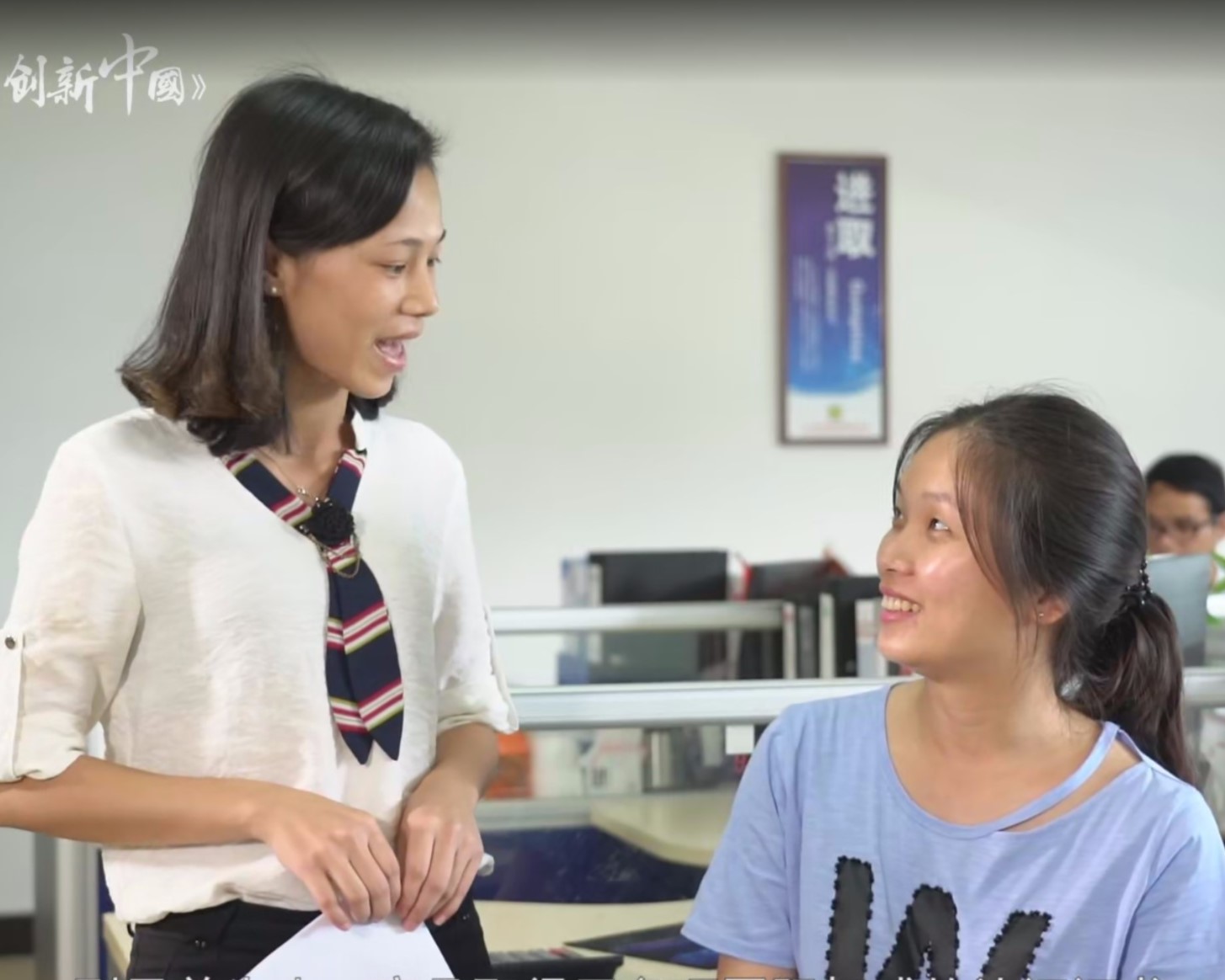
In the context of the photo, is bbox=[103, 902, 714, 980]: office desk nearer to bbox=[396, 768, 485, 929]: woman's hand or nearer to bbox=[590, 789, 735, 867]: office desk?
bbox=[590, 789, 735, 867]: office desk

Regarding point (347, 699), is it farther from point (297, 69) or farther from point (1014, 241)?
point (1014, 241)

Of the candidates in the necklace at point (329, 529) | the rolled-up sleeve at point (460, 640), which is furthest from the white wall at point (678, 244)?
the necklace at point (329, 529)

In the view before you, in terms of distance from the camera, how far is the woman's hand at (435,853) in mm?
1136

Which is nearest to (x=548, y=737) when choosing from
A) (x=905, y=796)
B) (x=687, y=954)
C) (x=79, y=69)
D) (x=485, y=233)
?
(x=687, y=954)

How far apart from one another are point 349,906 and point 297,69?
0.69m

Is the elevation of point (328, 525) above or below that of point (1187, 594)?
above

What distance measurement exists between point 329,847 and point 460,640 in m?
0.27

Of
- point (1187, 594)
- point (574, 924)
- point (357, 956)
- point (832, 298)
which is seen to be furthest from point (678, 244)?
point (357, 956)

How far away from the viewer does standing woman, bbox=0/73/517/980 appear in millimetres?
1078

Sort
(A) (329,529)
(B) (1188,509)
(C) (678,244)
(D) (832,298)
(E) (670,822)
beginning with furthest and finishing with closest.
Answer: (D) (832,298), (C) (678,244), (B) (1188,509), (E) (670,822), (A) (329,529)

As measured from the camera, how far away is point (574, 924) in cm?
167

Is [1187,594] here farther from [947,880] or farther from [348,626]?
[348,626]

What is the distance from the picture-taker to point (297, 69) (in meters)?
1.34

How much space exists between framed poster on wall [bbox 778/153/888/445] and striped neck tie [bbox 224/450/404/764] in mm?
3599
